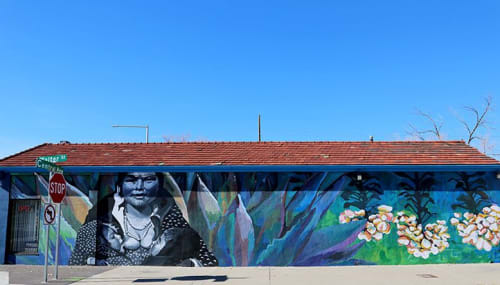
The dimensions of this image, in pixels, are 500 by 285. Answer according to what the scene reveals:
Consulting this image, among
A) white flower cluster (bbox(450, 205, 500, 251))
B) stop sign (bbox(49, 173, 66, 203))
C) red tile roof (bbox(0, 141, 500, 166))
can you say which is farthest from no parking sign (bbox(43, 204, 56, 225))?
white flower cluster (bbox(450, 205, 500, 251))

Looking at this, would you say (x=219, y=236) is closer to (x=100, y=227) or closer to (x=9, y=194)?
(x=100, y=227)

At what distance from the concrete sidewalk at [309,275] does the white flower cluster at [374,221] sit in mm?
938

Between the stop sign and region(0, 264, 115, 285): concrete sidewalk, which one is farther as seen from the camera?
region(0, 264, 115, 285): concrete sidewalk

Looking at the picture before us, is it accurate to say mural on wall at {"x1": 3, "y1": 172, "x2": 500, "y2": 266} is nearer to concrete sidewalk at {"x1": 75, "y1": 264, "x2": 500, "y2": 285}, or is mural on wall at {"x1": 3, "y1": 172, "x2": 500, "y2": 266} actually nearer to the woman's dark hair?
the woman's dark hair

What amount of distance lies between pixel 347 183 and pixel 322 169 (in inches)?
34.1

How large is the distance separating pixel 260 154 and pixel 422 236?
5438 mm

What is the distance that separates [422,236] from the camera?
12906 mm

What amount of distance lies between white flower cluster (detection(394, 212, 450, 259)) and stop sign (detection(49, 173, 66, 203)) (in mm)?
9120

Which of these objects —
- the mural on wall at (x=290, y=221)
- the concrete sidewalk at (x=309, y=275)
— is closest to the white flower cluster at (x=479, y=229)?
the mural on wall at (x=290, y=221)

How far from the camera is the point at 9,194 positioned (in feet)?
44.9

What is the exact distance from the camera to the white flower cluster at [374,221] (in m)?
12.9

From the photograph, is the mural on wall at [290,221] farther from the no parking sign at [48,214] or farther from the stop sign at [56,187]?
the no parking sign at [48,214]

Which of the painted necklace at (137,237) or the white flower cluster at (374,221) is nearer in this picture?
the white flower cluster at (374,221)

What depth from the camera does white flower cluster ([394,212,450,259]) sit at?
12.9 m
